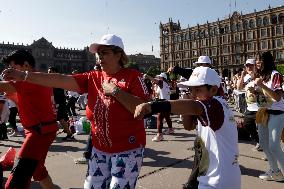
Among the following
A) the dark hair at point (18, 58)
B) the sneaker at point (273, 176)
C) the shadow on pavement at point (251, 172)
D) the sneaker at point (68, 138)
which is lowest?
the shadow on pavement at point (251, 172)

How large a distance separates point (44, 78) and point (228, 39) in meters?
95.0

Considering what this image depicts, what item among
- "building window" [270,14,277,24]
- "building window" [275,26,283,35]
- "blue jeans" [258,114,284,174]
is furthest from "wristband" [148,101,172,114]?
"building window" [270,14,277,24]

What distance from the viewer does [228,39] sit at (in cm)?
9350

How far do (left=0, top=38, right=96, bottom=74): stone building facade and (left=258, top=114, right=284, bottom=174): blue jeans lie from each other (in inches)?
4458

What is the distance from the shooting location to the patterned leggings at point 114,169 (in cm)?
268

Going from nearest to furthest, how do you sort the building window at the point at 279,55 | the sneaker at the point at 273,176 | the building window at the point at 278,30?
1. the sneaker at the point at 273,176
2. the building window at the point at 279,55
3. the building window at the point at 278,30

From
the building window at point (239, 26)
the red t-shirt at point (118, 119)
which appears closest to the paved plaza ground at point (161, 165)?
the red t-shirt at point (118, 119)

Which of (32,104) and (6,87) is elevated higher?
(6,87)

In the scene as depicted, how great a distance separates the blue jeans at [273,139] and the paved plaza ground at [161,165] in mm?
329

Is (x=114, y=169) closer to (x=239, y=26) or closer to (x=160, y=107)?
(x=160, y=107)

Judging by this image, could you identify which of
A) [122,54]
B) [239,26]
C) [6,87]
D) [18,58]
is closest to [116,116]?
[122,54]

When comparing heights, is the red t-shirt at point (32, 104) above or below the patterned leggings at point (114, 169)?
above

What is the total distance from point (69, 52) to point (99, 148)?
13467 cm

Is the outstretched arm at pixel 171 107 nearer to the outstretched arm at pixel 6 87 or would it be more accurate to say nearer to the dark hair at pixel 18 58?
the outstretched arm at pixel 6 87
